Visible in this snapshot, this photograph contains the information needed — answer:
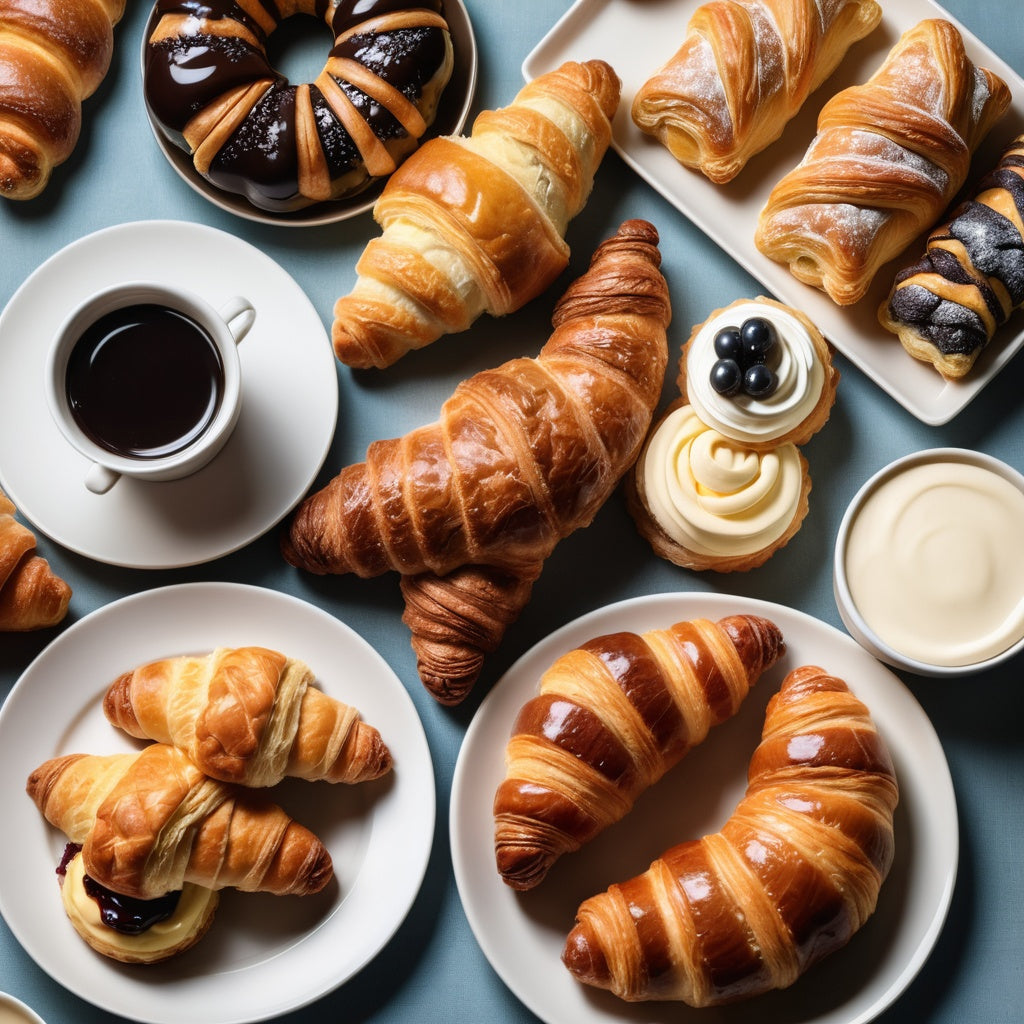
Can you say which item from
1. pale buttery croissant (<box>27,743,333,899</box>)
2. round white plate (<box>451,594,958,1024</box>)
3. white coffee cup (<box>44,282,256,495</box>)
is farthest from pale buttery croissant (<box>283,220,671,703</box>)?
pale buttery croissant (<box>27,743,333,899</box>)

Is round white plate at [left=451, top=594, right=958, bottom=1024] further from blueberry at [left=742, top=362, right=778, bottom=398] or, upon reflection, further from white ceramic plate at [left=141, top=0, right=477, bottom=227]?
white ceramic plate at [left=141, top=0, right=477, bottom=227]

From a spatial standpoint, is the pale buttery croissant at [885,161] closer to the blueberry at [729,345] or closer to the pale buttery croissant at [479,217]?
the blueberry at [729,345]

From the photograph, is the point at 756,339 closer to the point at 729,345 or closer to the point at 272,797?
the point at 729,345

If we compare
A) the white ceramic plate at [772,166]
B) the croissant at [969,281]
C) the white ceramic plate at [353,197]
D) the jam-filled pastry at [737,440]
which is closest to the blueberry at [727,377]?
the jam-filled pastry at [737,440]

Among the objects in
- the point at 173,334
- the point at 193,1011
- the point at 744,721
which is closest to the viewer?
the point at 173,334

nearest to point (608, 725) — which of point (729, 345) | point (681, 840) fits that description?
point (681, 840)

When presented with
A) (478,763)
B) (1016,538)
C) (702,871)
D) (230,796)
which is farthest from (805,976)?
(230,796)

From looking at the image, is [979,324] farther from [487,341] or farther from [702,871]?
[702,871]

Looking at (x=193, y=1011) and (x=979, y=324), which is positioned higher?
(x=979, y=324)
